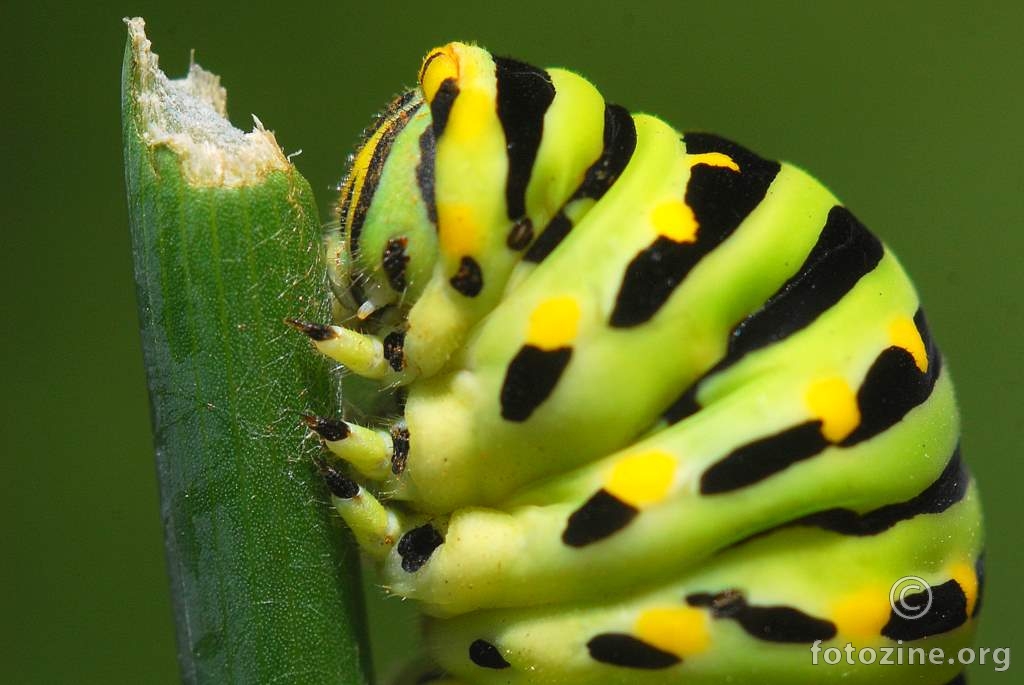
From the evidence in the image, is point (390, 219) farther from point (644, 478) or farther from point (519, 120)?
point (644, 478)

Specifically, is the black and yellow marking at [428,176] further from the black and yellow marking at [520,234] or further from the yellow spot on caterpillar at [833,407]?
the yellow spot on caterpillar at [833,407]

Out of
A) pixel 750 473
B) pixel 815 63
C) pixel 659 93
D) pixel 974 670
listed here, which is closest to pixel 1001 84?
pixel 815 63

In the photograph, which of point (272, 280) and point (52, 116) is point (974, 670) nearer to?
point (52, 116)

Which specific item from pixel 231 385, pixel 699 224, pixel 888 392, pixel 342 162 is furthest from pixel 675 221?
pixel 342 162

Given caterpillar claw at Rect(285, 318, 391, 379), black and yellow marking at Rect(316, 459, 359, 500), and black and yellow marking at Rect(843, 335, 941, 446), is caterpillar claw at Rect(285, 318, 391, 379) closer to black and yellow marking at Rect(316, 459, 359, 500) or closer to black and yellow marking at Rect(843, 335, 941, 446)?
black and yellow marking at Rect(316, 459, 359, 500)

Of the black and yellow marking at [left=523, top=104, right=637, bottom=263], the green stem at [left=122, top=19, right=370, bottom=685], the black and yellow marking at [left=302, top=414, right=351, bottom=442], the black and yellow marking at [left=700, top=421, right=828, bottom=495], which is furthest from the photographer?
the black and yellow marking at [left=523, top=104, right=637, bottom=263]

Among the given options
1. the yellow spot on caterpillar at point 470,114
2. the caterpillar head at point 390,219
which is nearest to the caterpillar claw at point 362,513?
the caterpillar head at point 390,219

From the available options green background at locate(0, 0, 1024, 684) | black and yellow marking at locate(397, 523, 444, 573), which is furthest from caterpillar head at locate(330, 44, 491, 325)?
green background at locate(0, 0, 1024, 684)
